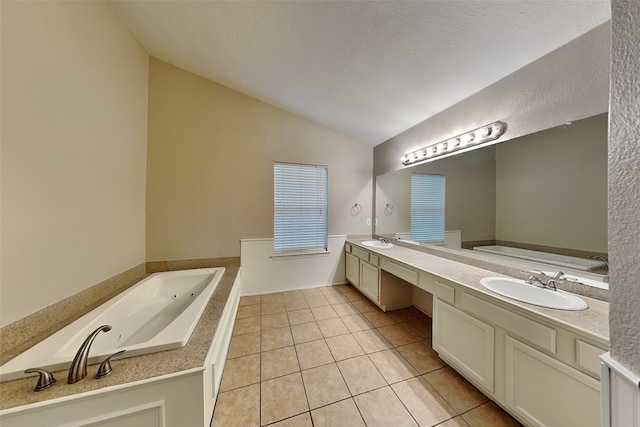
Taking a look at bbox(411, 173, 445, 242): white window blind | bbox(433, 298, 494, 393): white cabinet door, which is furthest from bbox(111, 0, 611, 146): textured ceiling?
bbox(433, 298, 494, 393): white cabinet door

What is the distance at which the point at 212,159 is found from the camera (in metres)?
2.79

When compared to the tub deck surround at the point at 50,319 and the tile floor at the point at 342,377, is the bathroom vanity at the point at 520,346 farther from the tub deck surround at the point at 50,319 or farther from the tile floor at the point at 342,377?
the tub deck surround at the point at 50,319

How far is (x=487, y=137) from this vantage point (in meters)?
1.81

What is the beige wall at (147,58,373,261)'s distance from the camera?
2.58m

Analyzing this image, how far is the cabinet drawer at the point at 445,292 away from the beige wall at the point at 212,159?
193 centimetres

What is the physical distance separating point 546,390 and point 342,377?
1214 mm

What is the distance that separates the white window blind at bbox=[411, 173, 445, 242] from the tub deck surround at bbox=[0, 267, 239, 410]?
2461 mm

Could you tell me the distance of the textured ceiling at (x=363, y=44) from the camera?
4.05ft

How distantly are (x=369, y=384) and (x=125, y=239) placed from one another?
2.66 metres

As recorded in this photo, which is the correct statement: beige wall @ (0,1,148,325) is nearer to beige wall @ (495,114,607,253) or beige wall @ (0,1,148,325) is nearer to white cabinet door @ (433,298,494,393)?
white cabinet door @ (433,298,494,393)

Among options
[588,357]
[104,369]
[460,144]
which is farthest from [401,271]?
[104,369]

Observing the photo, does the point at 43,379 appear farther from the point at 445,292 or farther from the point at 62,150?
the point at 445,292

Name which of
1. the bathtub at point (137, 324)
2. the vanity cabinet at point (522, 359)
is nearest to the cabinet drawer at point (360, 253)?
the vanity cabinet at point (522, 359)

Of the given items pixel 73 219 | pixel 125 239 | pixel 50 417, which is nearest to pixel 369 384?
pixel 50 417
